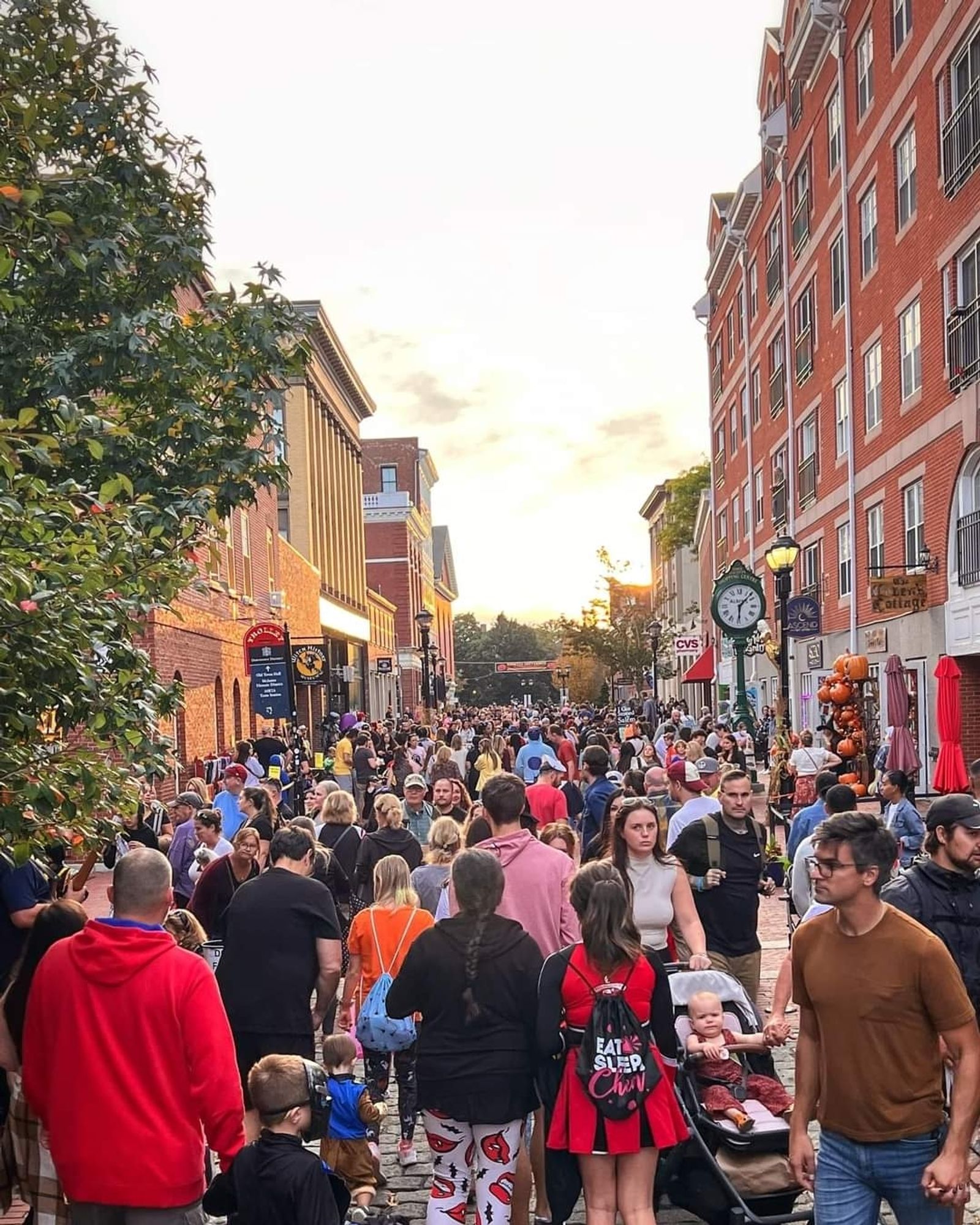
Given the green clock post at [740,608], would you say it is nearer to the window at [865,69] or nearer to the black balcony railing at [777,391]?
the window at [865,69]

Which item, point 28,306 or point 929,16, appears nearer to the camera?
point 28,306

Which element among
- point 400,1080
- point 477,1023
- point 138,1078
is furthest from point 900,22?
point 138,1078

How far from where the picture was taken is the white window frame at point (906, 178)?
77.2 ft

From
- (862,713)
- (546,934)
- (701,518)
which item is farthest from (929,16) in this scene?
(701,518)

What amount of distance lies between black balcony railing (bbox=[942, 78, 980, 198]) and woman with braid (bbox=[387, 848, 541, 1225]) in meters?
17.6

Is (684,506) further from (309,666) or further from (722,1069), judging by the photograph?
(722,1069)

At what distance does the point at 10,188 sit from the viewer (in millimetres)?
5629

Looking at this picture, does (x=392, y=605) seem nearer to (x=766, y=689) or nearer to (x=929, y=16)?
(x=766, y=689)

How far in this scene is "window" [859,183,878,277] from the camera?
86.5ft

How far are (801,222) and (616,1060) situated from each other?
3220 centimetres

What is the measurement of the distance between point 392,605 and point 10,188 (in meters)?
85.1

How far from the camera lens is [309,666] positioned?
30.2 meters

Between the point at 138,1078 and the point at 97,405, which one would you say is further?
the point at 97,405

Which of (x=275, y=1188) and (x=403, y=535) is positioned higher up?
(x=403, y=535)
